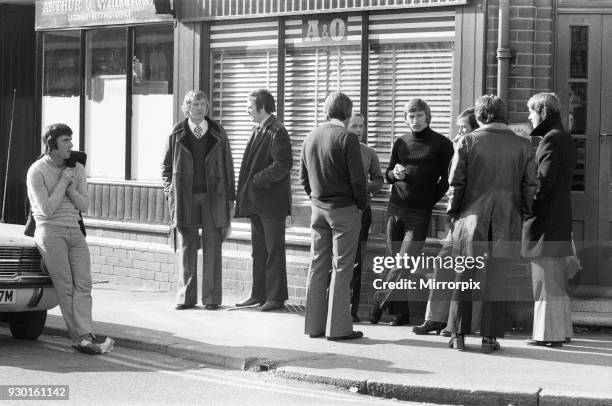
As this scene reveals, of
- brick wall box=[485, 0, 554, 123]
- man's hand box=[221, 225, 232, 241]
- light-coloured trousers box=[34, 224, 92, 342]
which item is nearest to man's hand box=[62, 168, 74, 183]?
light-coloured trousers box=[34, 224, 92, 342]

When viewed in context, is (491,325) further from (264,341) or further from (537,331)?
(264,341)

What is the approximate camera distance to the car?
30.8ft

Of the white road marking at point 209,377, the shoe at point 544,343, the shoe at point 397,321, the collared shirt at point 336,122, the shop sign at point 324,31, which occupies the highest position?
the shop sign at point 324,31

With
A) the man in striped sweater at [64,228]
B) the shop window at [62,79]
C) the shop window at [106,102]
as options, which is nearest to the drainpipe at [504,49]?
the man in striped sweater at [64,228]

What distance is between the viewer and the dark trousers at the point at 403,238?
10422mm

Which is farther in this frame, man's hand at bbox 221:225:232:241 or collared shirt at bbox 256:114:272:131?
man's hand at bbox 221:225:232:241

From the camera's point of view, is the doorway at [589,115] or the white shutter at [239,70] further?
the white shutter at [239,70]

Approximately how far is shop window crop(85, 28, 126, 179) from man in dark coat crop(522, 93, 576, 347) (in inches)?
250

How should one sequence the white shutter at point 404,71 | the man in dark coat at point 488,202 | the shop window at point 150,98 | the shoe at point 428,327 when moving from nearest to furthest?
the man in dark coat at point 488,202, the shoe at point 428,327, the white shutter at point 404,71, the shop window at point 150,98

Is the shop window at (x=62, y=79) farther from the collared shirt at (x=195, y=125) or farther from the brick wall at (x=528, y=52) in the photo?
the brick wall at (x=528, y=52)

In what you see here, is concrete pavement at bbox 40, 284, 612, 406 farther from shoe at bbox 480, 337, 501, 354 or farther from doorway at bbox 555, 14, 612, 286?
doorway at bbox 555, 14, 612, 286

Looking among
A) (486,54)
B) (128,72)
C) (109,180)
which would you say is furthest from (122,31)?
(486,54)

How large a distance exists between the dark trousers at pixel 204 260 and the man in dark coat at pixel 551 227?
11.4 feet

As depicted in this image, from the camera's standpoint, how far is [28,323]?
9969 millimetres
